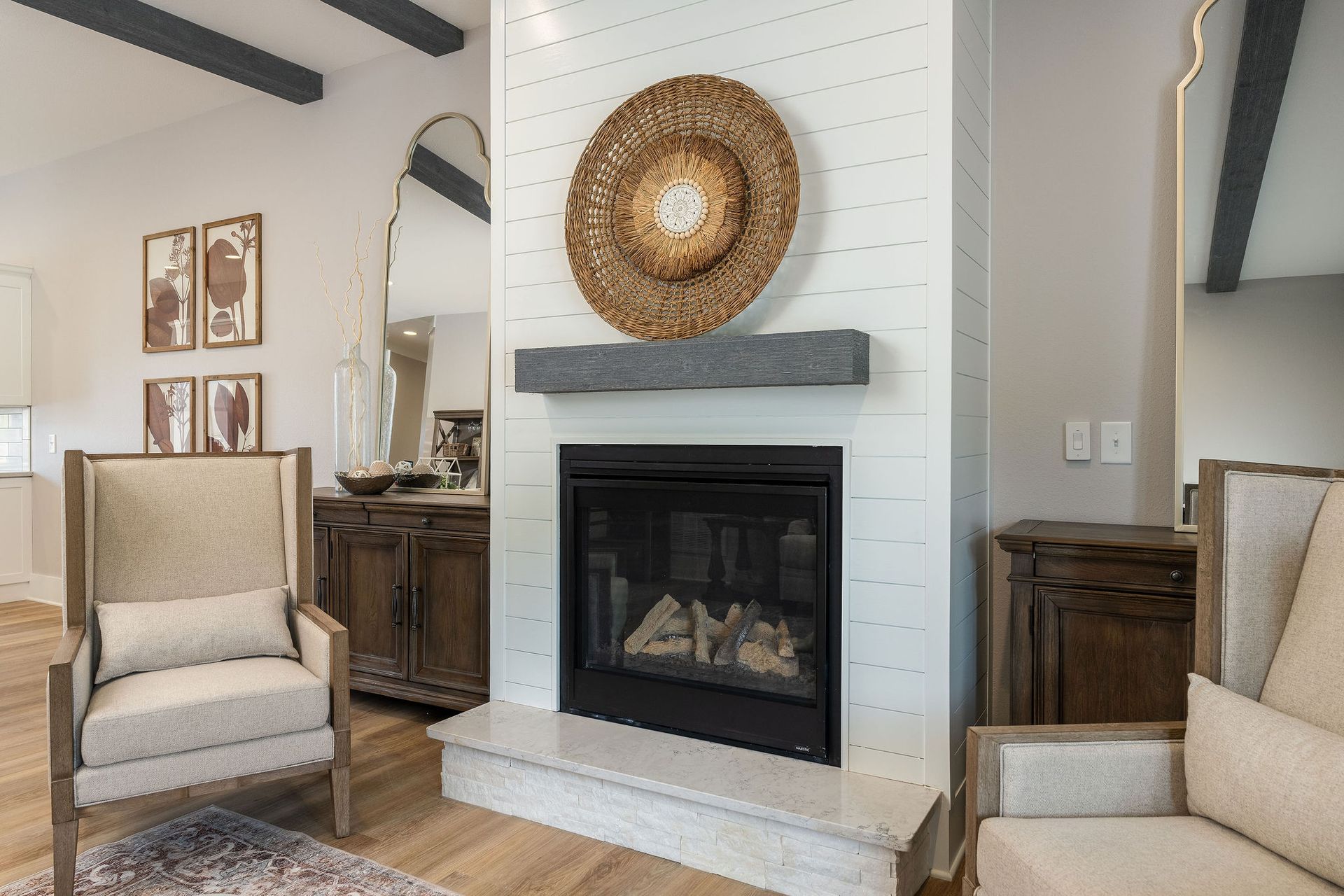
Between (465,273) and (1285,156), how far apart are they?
9.20ft

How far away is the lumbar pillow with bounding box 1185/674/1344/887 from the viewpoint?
48.4 inches

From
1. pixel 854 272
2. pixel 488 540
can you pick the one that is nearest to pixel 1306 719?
pixel 854 272

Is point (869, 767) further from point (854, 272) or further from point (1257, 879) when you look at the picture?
point (854, 272)

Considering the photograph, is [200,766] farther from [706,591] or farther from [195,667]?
[706,591]

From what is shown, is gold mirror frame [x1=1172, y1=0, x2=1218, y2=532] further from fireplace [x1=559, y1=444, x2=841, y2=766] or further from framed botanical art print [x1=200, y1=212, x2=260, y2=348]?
framed botanical art print [x1=200, y1=212, x2=260, y2=348]

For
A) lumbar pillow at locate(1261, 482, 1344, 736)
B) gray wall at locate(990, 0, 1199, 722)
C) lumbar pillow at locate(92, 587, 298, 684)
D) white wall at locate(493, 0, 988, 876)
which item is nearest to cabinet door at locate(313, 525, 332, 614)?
lumbar pillow at locate(92, 587, 298, 684)

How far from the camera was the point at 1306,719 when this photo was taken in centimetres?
140

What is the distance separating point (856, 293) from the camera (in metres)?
2.22

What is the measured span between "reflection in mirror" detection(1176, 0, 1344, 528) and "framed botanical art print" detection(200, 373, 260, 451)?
397 centimetres

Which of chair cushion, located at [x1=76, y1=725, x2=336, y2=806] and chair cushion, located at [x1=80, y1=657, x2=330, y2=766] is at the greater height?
chair cushion, located at [x1=80, y1=657, x2=330, y2=766]

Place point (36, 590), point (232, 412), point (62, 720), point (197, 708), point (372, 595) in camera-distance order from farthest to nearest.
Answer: point (36, 590), point (232, 412), point (372, 595), point (197, 708), point (62, 720)

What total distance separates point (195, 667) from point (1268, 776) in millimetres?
2387

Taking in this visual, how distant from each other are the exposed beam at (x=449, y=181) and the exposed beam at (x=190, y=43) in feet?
2.59

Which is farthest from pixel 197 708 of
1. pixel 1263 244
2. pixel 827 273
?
pixel 1263 244
